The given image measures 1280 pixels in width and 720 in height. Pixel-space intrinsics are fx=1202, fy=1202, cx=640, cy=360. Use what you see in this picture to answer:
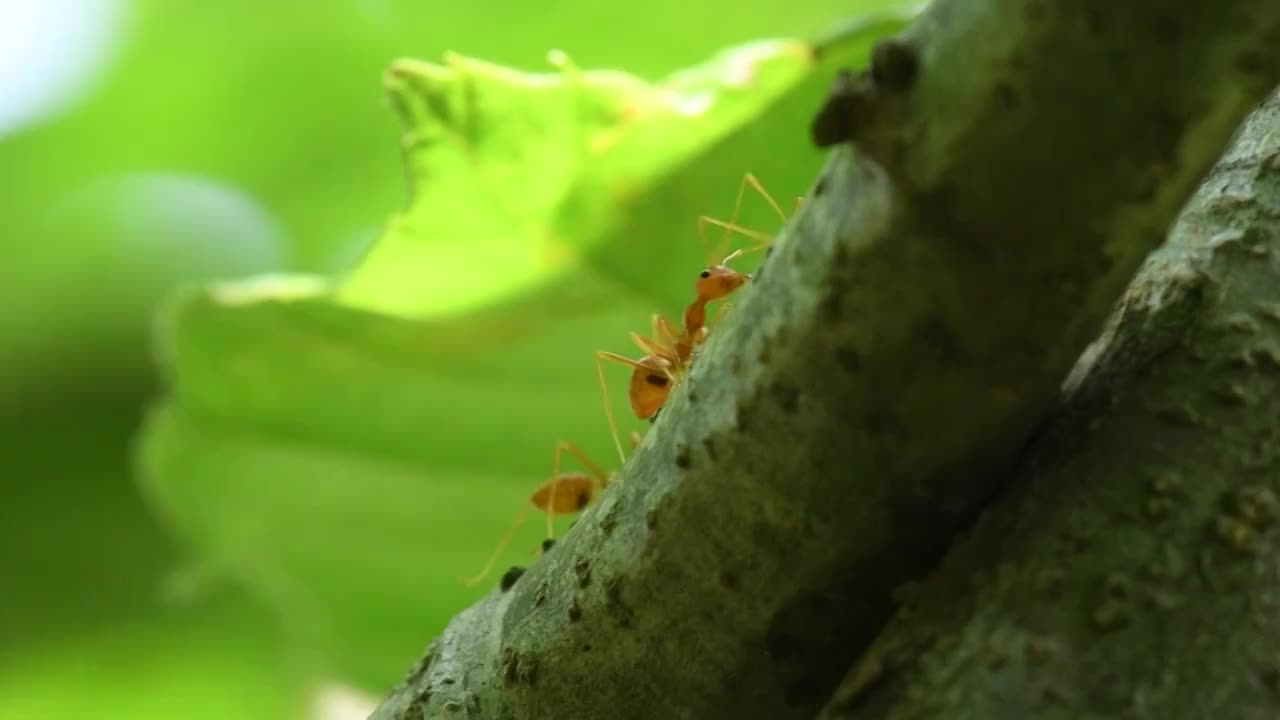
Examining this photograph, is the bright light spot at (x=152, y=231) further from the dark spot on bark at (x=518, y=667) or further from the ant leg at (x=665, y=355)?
the dark spot on bark at (x=518, y=667)

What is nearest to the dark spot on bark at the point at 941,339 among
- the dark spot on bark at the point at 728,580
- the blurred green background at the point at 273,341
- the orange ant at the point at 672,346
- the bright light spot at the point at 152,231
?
the dark spot on bark at the point at 728,580

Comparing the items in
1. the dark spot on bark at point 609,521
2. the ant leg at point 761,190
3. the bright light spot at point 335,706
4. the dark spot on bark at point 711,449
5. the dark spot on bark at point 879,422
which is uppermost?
the bright light spot at point 335,706

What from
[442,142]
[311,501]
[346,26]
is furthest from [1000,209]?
[346,26]

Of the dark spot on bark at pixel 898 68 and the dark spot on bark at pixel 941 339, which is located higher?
the dark spot on bark at pixel 898 68

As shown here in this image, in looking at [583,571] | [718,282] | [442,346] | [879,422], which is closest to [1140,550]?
[879,422]

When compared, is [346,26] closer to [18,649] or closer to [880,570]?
[18,649]
